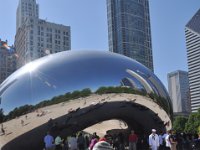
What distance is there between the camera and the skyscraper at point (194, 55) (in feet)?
477

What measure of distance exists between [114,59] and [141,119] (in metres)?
2.23

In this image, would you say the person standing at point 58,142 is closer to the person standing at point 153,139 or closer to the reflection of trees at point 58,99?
the reflection of trees at point 58,99

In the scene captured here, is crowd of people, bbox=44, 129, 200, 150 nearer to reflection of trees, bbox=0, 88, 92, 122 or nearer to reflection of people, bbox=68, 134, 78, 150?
reflection of people, bbox=68, 134, 78, 150

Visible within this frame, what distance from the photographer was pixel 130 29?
133750 millimetres

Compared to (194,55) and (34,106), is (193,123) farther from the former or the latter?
(194,55)

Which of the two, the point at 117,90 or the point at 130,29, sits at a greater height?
the point at 130,29

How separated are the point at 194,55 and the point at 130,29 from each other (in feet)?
112

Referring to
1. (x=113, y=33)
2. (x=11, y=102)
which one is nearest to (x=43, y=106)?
(x=11, y=102)

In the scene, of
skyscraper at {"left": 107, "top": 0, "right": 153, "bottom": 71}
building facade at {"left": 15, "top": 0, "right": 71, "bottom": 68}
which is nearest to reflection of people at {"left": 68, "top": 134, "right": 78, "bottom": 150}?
building facade at {"left": 15, "top": 0, "right": 71, "bottom": 68}

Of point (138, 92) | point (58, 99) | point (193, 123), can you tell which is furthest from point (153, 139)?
point (193, 123)

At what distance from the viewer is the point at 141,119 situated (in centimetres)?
1133

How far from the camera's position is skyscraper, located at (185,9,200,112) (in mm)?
145375

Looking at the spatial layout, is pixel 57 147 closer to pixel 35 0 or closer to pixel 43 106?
pixel 43 106

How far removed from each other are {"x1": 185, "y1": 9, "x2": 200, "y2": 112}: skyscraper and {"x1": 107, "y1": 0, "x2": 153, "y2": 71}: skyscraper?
71.7 ft
